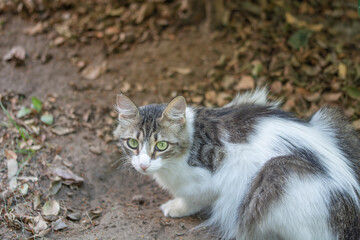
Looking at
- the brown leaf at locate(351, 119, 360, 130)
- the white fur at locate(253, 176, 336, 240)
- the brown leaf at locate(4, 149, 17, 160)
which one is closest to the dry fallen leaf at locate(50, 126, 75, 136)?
the brown leaf at locate(4, 149, 17, 160)

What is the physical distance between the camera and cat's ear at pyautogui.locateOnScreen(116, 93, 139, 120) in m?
3.89

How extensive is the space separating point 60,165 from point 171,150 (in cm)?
164

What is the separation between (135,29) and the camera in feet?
22.2

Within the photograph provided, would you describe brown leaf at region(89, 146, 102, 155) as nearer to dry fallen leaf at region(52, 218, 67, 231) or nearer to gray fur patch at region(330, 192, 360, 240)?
dry fallen leaf at region(52, 218, 67, 231)

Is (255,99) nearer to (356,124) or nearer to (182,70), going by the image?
(356,124)

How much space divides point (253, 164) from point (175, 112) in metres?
0.87

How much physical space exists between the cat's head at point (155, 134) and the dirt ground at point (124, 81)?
21.1 inches

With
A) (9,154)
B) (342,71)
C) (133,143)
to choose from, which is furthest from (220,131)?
(342,71)

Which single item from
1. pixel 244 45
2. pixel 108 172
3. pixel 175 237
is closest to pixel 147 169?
pixel 175 237

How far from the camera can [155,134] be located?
3.82 meters

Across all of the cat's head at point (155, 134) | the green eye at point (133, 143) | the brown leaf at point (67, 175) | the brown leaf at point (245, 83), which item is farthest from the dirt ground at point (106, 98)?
the green eye at point (133, 143)

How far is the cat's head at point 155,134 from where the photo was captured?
378 cm

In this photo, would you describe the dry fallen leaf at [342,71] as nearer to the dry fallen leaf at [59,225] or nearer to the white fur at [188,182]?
the white fur at [188,182]

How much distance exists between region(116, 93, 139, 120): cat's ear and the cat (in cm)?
1
